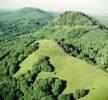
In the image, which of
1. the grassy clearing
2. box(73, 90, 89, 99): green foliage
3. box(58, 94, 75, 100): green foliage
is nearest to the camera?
the grassy clearing

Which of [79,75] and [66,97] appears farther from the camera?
[79,75]

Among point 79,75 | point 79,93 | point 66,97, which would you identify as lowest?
point 66,97

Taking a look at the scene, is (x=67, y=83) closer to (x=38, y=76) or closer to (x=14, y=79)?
(x=38, y=76)

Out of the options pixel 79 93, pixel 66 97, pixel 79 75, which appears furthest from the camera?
pixel 79 75

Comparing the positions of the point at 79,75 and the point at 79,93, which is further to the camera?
the point at 79,75

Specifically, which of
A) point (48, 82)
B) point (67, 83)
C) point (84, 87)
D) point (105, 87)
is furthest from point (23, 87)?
point (105, 87)

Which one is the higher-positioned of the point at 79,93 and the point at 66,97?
the point at 79,93

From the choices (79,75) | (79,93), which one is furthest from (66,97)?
(79,75)

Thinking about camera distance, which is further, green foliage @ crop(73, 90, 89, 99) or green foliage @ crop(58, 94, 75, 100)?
green foliage @ crop(58, 94, 75, 100)

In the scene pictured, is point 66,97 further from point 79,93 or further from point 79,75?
point 79,75

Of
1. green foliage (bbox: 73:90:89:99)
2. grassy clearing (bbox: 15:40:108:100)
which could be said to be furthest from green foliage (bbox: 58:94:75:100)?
grassy clearing (bbox: 15:40:108:100)

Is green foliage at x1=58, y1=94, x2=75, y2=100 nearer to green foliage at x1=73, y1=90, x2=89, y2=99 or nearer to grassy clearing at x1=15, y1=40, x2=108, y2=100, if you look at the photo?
green foliage at x1=73, y1=90, x2=89, y2=99

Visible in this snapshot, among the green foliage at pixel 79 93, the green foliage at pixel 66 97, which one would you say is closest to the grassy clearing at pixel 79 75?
the green foliage at pixel 79 93

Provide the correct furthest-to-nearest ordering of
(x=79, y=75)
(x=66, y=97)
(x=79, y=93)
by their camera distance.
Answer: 1. (x=79, y=75)
2. (x=66, y=97)
3. (x=79, y=93)
